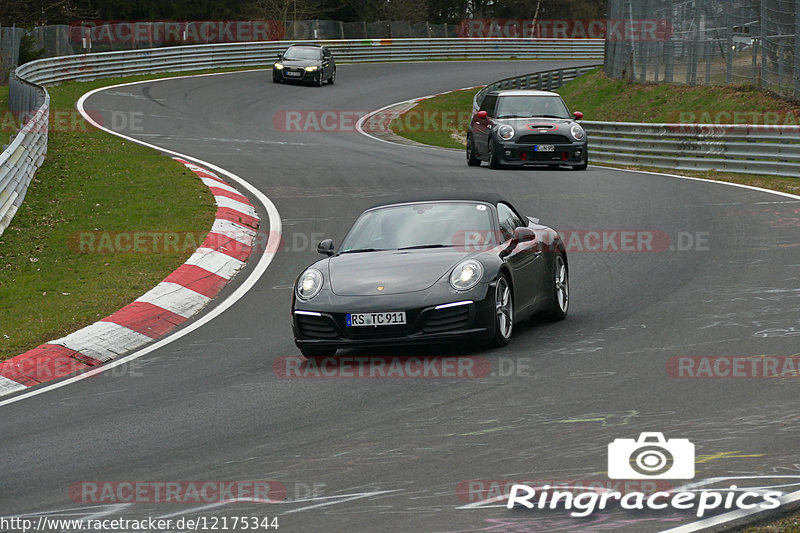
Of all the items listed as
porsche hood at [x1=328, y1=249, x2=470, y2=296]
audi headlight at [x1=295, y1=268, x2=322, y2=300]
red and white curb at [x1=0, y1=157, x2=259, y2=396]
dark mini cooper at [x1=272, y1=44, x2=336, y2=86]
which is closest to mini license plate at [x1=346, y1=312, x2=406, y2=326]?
porsche hood at [x1=328, y1=249, x2=470, y2=296]

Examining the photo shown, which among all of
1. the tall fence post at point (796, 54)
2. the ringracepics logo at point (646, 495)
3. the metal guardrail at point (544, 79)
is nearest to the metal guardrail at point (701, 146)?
the tall fence post at point (796, 54)

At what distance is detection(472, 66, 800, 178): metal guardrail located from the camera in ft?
71.9

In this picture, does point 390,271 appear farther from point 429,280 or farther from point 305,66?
point 305,66

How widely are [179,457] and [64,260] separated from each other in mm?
8248

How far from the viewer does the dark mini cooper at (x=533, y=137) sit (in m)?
23.5

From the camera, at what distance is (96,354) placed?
34.1ft

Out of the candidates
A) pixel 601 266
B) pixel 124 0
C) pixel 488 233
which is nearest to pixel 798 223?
pixel 601 266

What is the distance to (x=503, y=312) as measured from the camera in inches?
380

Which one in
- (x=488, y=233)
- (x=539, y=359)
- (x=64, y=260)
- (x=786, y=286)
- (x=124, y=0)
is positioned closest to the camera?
(x=539, y=359)

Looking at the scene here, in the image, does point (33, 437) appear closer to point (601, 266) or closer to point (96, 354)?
point (96, 354)

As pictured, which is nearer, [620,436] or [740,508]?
[740,508]

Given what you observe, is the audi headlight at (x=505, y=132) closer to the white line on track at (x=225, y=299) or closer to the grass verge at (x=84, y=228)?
the white line on track at (x=225, y=299)

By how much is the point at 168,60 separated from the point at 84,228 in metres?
32.7

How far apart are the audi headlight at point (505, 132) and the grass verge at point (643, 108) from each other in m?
3.07
